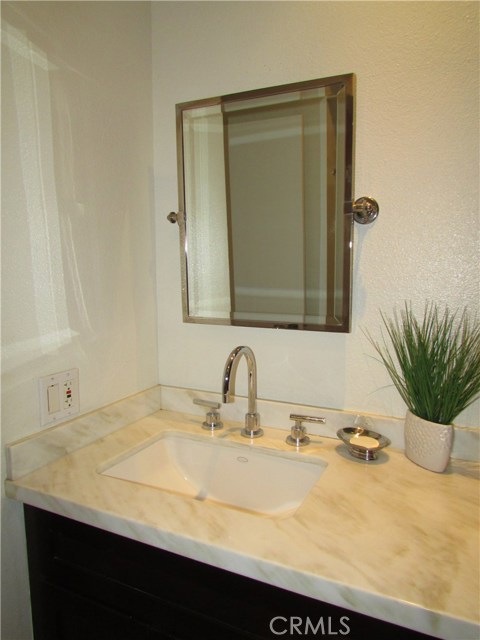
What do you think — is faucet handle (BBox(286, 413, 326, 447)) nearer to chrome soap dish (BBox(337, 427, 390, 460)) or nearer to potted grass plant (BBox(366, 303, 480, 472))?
chrome soap dish (BBox(337, 427, 390, 460))

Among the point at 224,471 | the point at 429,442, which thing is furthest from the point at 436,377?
the point at 224,471

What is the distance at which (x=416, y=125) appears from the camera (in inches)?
35.3

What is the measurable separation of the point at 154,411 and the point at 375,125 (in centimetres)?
101

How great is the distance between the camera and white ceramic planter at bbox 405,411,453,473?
82 cm

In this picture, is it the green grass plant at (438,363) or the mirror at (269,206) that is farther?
the mirror at (269,206)

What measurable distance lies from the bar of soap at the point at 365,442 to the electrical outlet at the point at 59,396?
69 cm

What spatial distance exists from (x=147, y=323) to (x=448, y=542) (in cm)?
93

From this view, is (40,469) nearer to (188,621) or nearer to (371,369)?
(188,621)

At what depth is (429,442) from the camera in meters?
0.84

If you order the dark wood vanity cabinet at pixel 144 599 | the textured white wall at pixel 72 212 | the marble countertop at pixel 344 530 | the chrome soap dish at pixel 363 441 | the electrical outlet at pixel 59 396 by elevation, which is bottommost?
the dark wood vanity cabinet at pixel 144 599

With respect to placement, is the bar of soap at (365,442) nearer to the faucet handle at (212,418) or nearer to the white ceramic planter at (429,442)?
the white ceramic planter at (429,442)

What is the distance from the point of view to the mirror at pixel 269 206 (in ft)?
3.20

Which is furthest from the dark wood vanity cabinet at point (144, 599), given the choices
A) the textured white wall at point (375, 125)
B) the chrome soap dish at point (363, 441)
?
the textured white wall at point (375, 125)

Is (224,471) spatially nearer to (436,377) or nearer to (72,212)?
(436,377)
